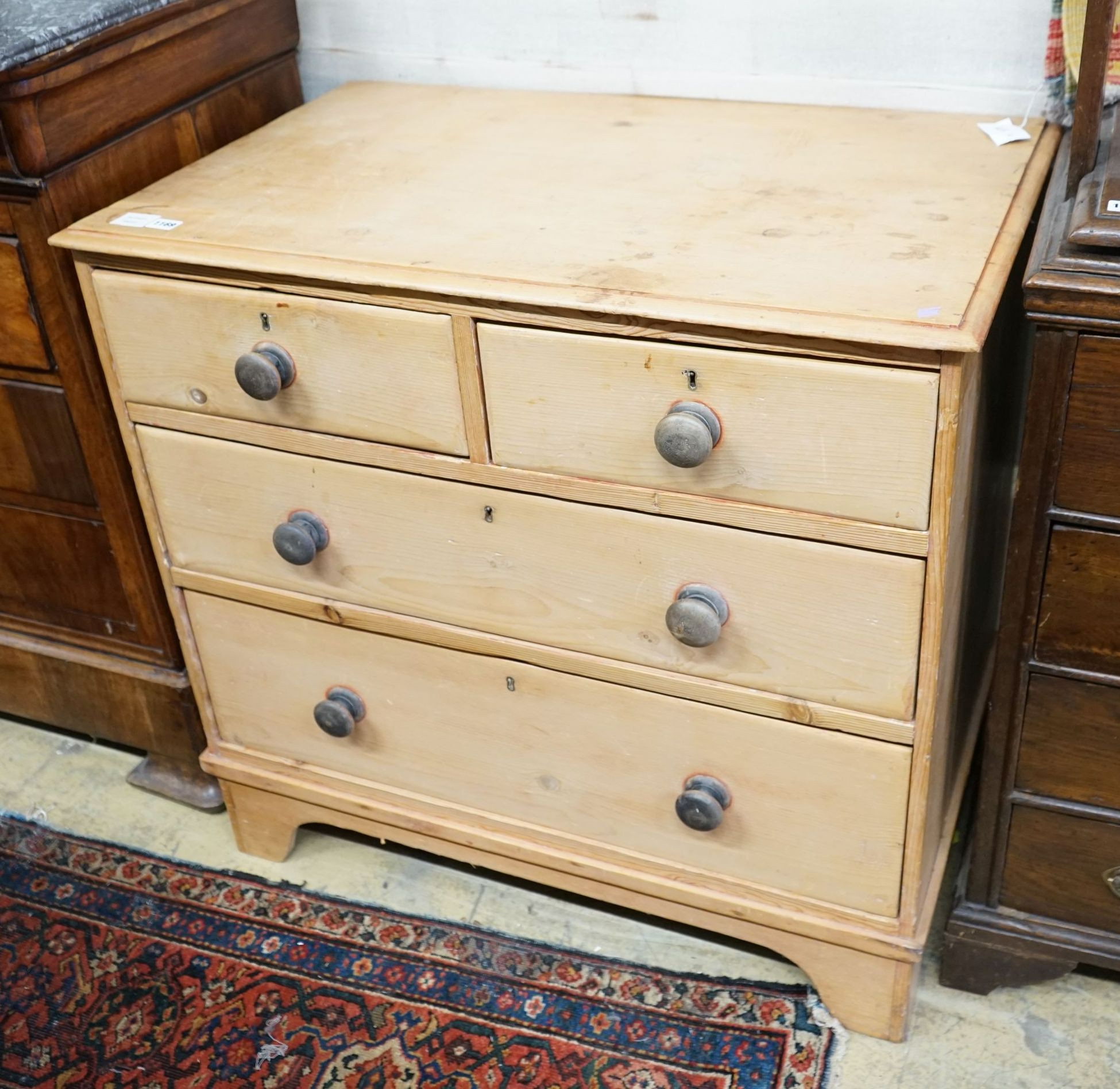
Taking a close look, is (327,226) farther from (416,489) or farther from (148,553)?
(148,553)

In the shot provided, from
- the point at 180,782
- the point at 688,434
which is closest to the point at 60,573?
the point at 180,782

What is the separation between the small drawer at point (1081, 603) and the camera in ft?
3.84

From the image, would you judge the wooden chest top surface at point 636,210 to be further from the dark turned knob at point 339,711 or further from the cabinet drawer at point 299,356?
the dark turned knob at point 339,711

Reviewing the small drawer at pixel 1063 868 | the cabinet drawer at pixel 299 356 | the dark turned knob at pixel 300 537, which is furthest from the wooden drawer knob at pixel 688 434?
the small drawer at pixel 1063 868

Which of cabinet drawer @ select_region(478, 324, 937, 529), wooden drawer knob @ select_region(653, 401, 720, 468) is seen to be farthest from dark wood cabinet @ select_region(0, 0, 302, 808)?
wooden drawer knob @ select_region(653, 401, 720, 468)

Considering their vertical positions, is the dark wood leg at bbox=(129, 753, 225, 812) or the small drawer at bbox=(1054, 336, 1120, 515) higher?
the small drawer at bbox=(1054, 336, 1120, 515)

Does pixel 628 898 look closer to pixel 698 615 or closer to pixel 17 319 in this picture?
pixel 698 615

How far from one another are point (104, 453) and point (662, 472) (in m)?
0.75

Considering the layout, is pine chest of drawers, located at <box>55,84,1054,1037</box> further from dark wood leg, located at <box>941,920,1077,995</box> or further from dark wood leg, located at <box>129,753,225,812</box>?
dark wood leg, located at <box>129,753,225,812</box>

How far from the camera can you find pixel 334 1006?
155 centimetres

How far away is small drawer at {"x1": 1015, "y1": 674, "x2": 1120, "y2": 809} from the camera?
1.26 m

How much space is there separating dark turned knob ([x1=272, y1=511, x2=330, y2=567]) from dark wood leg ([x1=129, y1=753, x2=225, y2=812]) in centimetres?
55

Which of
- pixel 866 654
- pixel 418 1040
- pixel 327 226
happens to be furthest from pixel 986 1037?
pixel 327 226

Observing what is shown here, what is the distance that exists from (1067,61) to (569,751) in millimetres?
927
